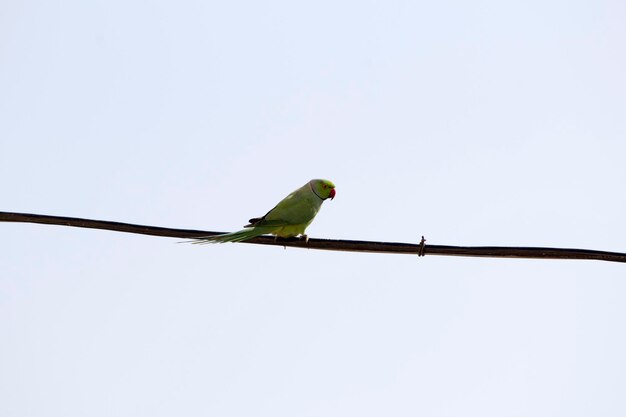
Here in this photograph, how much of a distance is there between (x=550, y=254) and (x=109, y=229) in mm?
3177

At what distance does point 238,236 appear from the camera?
21.9 ft

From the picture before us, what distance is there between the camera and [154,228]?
5.42 meters

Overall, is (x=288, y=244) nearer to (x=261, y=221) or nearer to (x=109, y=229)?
(x=261, y=221)

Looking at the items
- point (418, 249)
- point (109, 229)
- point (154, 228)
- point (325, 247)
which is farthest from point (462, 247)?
point (109, 229)

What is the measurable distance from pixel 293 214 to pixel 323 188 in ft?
2.80

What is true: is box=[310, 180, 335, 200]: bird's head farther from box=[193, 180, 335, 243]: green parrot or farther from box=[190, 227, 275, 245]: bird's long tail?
box=[190, 227, 275, 245]: bird's long tail

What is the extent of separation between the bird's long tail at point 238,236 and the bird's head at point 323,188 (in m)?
1.02

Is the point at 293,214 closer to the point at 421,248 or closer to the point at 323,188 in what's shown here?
the point at 323,188

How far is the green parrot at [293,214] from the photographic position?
23.0ft

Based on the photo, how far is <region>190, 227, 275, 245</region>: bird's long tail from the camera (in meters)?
6.00

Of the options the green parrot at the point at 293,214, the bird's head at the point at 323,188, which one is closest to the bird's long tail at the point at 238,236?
the green parrot at the point at 293,214

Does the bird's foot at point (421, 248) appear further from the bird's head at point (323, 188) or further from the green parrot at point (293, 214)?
the bird's head at point (323, 188)

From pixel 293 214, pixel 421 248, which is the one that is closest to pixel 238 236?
pixel 293 214

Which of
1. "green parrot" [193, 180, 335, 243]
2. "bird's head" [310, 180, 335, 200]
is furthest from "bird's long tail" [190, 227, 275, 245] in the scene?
"bird's head" [310, 180, 335, 200]
